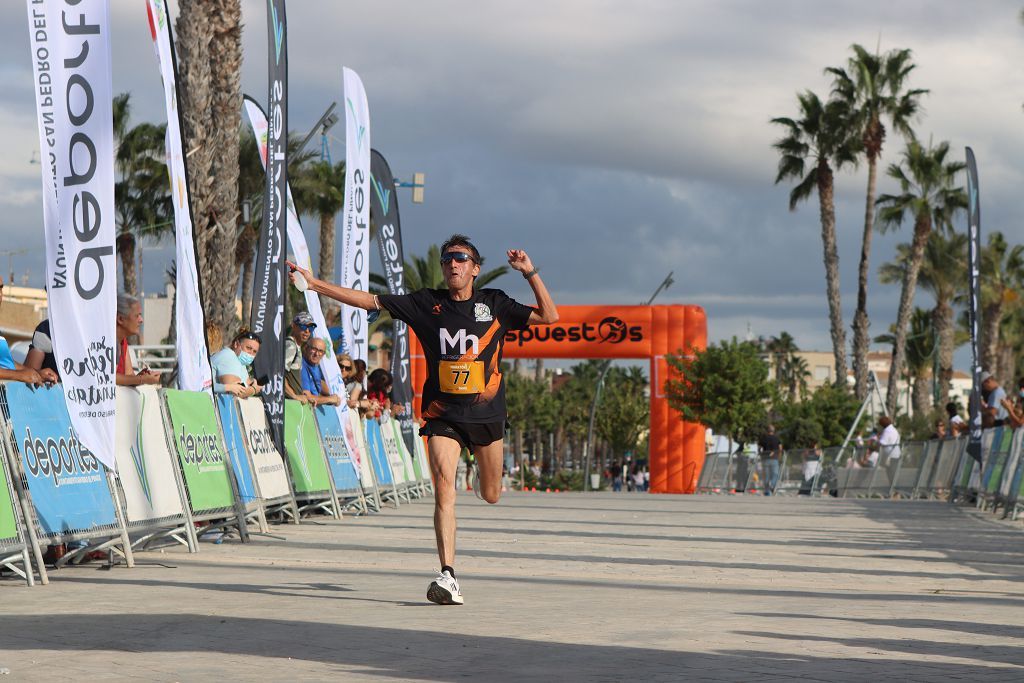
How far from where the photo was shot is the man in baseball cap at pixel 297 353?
1544cm

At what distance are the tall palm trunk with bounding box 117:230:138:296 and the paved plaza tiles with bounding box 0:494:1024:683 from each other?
111ft

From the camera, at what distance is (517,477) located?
7606 centimetres

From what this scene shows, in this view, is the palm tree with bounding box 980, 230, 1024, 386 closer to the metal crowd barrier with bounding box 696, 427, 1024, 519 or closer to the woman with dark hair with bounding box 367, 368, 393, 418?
the metal crowd barrier with bounding box 696, 427, 1024, 519

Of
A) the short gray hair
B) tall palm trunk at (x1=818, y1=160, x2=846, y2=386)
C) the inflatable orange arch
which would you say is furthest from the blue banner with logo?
tall palm trunk at (x1=818, y1=160, x2=846, y2=386)

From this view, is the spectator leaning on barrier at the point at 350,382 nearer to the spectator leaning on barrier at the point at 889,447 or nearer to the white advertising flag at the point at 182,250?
the white advertising flag at the point at 182,250

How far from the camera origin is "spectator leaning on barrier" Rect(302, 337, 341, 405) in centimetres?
1586

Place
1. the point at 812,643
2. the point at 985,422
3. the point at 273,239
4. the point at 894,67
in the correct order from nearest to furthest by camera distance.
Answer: the point at 812,643, the point at 273,239, the point at 985,422, the point at 894,67

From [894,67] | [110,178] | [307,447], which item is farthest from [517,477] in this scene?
[110,178]

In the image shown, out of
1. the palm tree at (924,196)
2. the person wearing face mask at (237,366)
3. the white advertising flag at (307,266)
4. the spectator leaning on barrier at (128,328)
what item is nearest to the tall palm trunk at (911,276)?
the palm tree at (924,196)

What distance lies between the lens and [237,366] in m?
13.1

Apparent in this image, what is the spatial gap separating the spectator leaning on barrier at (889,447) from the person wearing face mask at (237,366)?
62.8ft

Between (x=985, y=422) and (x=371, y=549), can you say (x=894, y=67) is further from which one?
(x=371, y=549)

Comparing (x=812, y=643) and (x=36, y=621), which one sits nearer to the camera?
(x=812, y=643)

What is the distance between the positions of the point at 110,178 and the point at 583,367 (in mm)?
113368
